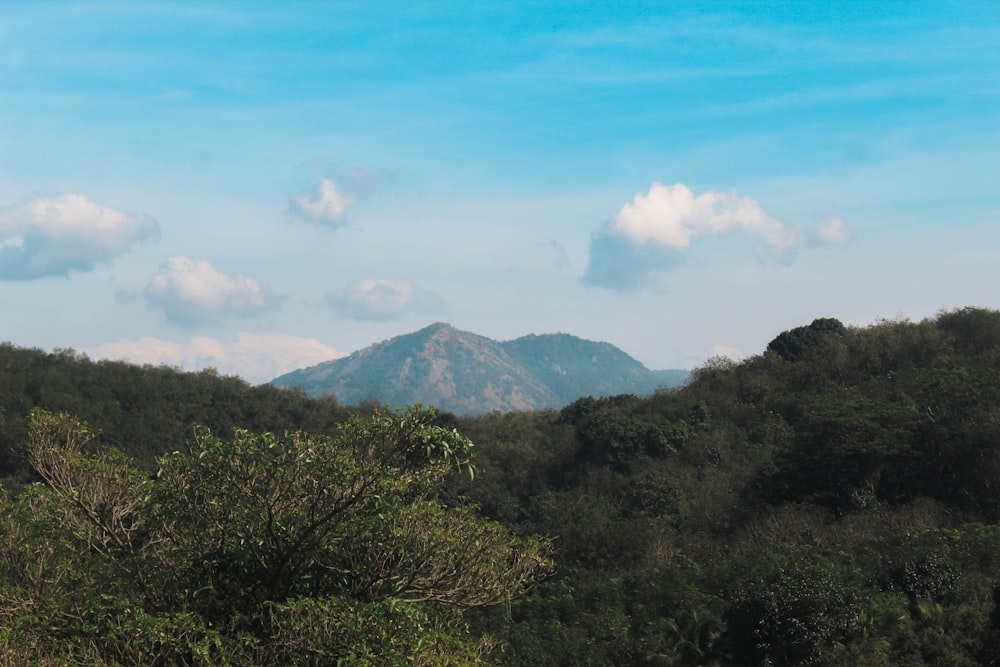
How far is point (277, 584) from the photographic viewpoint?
10094mm

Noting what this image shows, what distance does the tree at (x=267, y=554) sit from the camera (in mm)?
8872

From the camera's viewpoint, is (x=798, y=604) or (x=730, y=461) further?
(x=730, y=461)

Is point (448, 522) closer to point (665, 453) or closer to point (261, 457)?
point (261, 457)

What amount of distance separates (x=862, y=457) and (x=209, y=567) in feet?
88.9

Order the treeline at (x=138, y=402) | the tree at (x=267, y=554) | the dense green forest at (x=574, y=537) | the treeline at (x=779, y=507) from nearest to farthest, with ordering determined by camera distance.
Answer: the tree at (x=267, y=554) → the dense green forest at (x=574, y=537) → the treeline at (x=779, y=507) → the treeline at (x=138, y=402)

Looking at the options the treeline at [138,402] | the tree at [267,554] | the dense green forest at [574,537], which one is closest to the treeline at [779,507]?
the dense green forest at [574,537]

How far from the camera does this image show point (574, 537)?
3353 centimetres

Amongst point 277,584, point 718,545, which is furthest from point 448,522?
point 718,545

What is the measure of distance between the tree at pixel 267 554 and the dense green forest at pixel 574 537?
0.03 metres

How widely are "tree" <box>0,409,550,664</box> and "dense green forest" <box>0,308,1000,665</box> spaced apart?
33 millimetres

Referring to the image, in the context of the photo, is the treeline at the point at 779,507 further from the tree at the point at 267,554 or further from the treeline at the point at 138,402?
the treeline at the point at 138,402

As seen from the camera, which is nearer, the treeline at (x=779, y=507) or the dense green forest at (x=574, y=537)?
the dense green forest at (x=574, y=537)

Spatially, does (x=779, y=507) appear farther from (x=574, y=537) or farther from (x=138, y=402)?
(x=138, y=402)

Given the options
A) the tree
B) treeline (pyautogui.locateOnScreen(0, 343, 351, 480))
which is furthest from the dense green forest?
treeline (pyautogui.locateOnScreen(0, 343, 351, 480))
